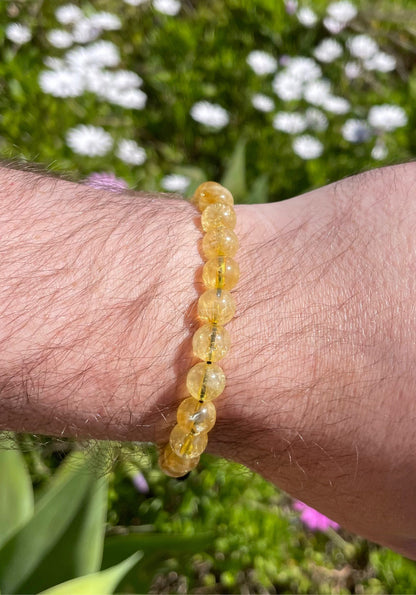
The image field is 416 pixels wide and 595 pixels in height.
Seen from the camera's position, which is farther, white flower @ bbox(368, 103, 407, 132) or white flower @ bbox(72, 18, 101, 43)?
white flower @ bbox(368, 103, 407, 132)

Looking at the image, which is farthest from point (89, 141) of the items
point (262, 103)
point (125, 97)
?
point (262, 103)

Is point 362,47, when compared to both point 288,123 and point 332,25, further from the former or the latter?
point 288,123

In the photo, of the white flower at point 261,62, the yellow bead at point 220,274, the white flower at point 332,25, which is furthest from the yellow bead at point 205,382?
the white flower at point 332,25

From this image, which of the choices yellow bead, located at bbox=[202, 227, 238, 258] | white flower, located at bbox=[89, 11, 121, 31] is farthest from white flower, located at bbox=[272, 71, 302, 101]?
yellow bead, located at bbox=[202, 227, 238, 258]

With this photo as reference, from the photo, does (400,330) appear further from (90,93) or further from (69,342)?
(90,93)

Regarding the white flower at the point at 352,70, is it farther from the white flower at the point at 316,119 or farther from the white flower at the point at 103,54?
the white flower at the point at 103,54

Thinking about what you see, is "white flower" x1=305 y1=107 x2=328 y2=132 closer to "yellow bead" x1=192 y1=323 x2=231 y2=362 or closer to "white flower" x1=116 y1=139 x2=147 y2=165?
"white flower" x1=116 y1=139 x2=147 y2=165
